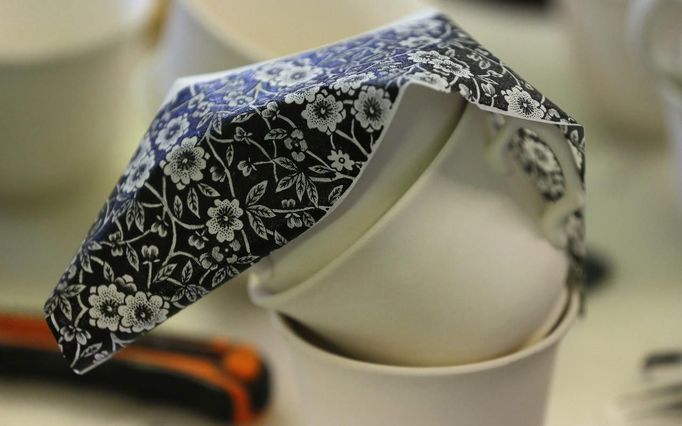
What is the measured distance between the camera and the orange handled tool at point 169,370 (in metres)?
0.46

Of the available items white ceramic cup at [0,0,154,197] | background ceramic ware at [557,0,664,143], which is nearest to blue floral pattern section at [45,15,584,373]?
white ceramic cup at [0,0,154,197]

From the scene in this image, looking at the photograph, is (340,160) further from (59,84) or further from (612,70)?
(612,70)

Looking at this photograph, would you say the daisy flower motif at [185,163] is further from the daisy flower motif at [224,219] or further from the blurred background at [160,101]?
the blurred background at [160,101]

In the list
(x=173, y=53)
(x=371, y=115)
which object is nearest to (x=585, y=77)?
(x=173, y=53)

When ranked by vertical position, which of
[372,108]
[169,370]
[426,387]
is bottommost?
[169,370]

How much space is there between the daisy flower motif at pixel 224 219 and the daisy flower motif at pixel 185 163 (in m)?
0.01

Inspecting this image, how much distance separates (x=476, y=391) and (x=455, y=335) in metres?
0.03

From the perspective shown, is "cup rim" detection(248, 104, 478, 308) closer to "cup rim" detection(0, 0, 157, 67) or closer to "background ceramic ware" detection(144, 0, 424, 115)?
"background ceramic ware" detection(144, 0, 424, 115)

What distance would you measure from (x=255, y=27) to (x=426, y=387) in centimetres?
30

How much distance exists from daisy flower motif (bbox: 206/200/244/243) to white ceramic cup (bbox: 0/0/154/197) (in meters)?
0.27

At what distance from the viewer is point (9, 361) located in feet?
→ 1.58

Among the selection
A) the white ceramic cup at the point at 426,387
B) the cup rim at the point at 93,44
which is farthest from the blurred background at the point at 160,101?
the white ceramic cup at the point at 426,387

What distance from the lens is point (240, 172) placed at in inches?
12.7

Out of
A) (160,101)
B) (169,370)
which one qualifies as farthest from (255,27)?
(169,370)
